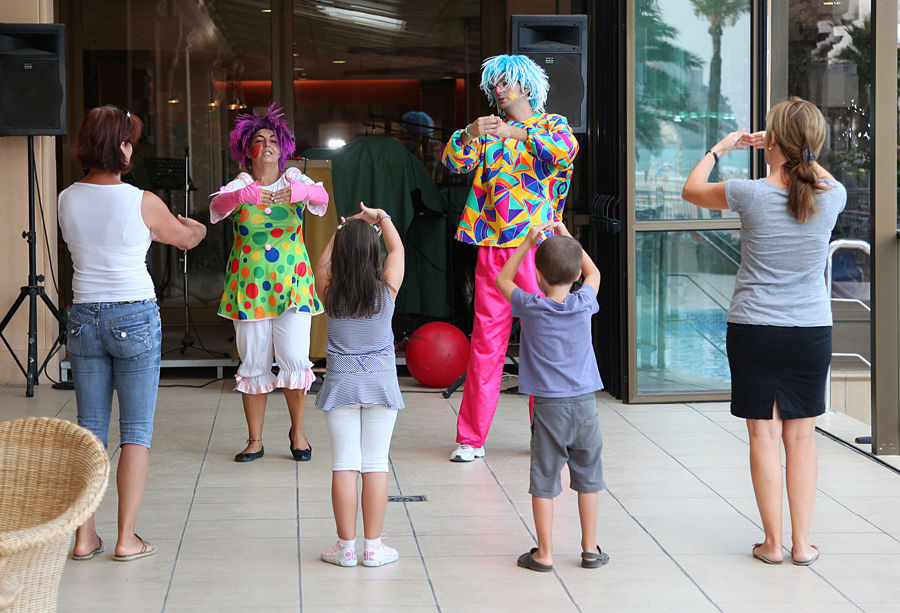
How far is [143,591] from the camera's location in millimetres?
2961

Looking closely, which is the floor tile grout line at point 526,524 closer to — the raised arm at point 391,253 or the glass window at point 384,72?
the raised arm at point 391,253

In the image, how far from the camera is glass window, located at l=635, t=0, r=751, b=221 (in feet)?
18.6

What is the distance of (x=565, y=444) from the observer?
3.07 metres

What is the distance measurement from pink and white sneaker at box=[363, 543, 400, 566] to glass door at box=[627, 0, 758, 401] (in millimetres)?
2721

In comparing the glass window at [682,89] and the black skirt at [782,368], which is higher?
the glass window at [682,89]

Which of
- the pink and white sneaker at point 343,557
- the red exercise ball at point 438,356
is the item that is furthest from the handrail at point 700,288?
the pink and white sneaker at point 343,557

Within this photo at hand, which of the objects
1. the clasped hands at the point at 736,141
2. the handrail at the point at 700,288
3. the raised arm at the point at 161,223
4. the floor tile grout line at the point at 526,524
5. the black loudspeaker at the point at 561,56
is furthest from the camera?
the handrail at the point at 700,288

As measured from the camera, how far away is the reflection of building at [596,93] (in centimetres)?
568

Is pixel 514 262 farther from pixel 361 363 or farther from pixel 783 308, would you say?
pixel 783 308

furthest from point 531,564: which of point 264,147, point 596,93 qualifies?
point 596,93

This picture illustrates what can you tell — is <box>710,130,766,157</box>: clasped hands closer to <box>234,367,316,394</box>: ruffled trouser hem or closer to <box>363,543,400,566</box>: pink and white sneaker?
<box>363,543,400,566</box>: pink and white sneaker

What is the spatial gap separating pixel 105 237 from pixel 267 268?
1244 mm

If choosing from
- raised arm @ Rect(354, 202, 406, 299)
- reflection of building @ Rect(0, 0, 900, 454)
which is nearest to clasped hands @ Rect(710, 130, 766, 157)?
raised arm @ Rect(354, 202, 406, 299)

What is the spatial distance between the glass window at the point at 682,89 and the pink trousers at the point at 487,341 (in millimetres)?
1458
